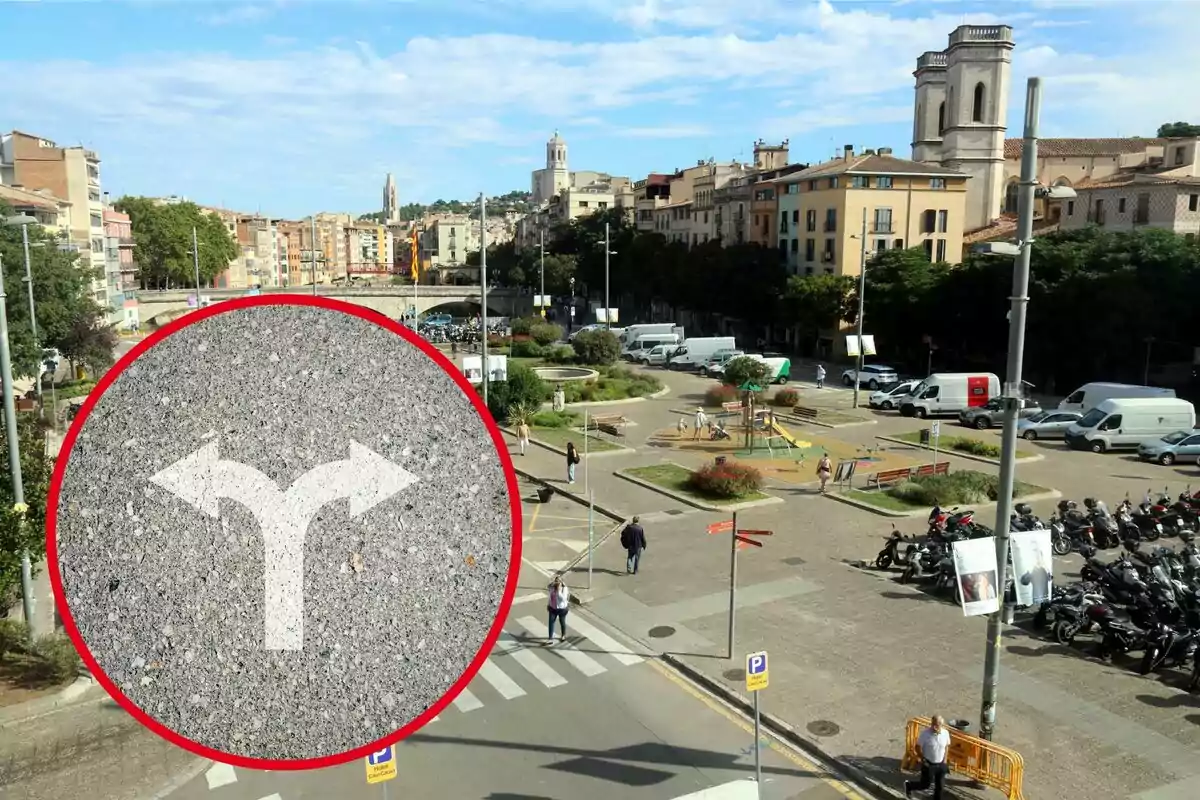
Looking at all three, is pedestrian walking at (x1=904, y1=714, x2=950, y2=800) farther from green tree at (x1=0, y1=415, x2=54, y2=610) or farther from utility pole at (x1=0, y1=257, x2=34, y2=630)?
utility pole at (x1=0, y1=257, x2=34, y2=630)

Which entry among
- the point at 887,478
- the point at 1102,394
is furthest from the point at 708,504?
the point at 1102,394

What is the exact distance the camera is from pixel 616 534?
21.3 m

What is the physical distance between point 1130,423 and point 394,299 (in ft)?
244

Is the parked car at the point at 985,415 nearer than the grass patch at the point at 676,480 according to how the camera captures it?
No

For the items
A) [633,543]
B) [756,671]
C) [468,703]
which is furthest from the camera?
Result: [633,543]

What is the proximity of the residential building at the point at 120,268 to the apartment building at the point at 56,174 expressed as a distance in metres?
2.51

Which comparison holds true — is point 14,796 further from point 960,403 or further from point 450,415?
point 960,403

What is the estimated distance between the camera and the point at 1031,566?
1070 centimetres

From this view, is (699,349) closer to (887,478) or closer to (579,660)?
(887,478)

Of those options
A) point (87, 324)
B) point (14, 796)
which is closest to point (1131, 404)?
point (14, 796)

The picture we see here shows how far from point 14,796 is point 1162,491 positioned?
26995 millimetres

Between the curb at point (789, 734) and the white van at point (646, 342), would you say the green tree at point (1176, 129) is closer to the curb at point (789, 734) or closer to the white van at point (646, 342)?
the white van at point (646, 342)

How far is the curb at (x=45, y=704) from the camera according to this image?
39.5 ft

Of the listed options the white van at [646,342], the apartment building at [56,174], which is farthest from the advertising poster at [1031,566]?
the apartment building at [56,174]
